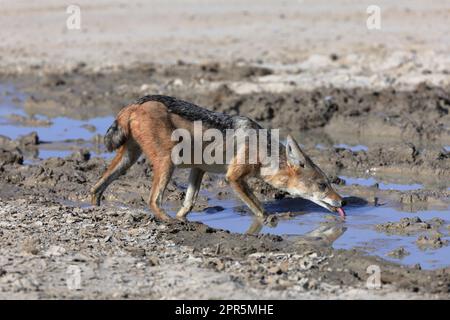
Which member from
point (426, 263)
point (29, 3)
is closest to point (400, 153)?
point (426, 263)

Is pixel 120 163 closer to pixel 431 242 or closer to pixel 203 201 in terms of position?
pixel 203 201

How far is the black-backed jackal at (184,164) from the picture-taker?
10969 mm

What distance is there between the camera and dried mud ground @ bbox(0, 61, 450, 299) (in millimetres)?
8469

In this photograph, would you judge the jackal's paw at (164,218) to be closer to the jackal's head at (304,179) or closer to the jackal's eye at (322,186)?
the jackal's head at (304,179)

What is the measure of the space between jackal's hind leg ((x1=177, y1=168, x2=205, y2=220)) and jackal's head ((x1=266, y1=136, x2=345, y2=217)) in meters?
0.82

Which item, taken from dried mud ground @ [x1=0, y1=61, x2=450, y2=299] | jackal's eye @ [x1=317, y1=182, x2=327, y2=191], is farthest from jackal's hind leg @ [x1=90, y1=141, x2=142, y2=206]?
jackal's eye @ [x1=317, y1=182, x2=327, y2=191]

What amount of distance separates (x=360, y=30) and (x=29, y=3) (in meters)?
10.0

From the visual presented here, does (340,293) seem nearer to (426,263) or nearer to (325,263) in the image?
(325,263)

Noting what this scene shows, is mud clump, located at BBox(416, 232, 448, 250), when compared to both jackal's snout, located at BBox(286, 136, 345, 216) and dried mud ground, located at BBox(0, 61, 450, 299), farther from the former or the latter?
jackal's snout, located at BBox(286, 136, 345, 216)

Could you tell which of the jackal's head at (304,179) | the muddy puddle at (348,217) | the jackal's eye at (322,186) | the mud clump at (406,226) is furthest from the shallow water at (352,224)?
the jackal's eye at (322,186)

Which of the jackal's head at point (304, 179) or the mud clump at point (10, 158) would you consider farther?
the mud clump at point (10, 158)

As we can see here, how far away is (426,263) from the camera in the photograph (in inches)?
375

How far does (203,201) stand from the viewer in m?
12.3

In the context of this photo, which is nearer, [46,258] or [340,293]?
[340,293]
